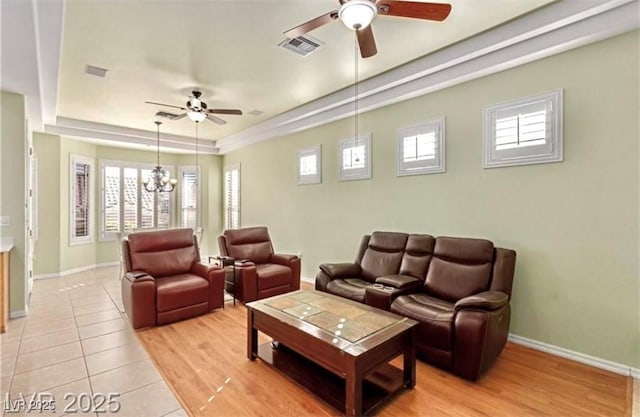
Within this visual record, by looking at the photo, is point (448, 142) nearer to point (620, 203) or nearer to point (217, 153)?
point (620, 203)

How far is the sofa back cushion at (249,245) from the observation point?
4844 mm

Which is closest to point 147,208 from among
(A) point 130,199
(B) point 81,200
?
(A) point 130,199

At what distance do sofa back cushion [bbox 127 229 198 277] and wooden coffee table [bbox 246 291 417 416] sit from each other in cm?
190

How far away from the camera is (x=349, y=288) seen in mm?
3549

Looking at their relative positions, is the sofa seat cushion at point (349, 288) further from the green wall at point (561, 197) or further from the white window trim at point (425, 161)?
the white window trim at point (425, 161)

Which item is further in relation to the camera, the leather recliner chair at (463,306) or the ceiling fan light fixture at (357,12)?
the leather recliner chair at (463,306)

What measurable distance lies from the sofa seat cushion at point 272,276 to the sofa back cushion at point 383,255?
1220 millimetres

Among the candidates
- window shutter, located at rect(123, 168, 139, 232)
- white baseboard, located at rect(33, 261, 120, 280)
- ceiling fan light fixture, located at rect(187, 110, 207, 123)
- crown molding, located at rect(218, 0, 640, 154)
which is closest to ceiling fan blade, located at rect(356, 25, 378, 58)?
crown molding, located at rect(218, 0, 640, 154)

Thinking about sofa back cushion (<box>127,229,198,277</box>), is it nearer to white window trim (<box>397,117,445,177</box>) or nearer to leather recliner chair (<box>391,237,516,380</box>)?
leather recliner chair (<box>391,237,516,380</box>)

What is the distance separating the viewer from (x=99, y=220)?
712cm

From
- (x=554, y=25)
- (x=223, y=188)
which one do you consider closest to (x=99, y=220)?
(x=223, y=188)

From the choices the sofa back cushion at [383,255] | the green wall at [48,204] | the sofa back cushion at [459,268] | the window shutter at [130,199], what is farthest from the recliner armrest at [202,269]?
the window shutter at [130,199]

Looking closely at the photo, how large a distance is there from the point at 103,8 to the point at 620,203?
4695 millimetres

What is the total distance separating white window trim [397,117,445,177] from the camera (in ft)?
12.5
